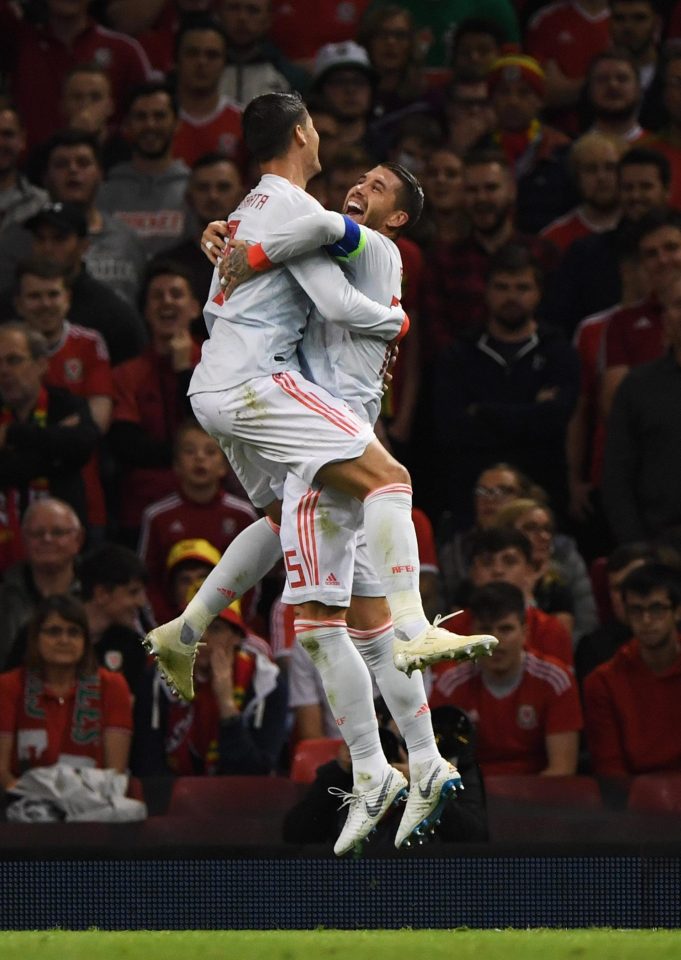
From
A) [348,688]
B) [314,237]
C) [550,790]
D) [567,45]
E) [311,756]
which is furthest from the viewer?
[567,45]

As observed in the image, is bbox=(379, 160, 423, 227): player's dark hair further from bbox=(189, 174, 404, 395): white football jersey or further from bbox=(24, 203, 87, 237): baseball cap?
bbox=(24, 203, 87, 237): baseball cap

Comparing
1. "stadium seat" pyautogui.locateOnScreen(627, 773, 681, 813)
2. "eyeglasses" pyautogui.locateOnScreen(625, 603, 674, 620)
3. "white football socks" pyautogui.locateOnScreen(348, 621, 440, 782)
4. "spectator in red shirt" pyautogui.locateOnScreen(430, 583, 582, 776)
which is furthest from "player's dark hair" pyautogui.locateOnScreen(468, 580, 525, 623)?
"white football socks" pyautogui.locateOnScreen(348, 621, 440, 782)

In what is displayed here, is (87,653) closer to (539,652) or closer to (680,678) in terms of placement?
(539,652)

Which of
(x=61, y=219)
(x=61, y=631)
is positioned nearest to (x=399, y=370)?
(x=61, y=219)

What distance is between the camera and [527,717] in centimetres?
912

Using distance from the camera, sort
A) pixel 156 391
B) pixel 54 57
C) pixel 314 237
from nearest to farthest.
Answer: pixel 314 237, pixel 156 391, pixel 54 57

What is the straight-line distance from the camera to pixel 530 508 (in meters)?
9.99

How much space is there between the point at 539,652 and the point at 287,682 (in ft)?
3.86

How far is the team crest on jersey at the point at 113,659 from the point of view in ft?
32.2

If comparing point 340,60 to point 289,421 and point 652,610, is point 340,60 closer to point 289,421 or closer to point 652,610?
point 652,610

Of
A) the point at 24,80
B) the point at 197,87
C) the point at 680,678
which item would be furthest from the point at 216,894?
the point at 24,80

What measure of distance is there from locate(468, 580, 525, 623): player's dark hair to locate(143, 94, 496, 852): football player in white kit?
231 cm

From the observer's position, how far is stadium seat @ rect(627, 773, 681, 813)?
8.36 metres

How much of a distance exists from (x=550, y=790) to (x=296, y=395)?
253 centimetres
